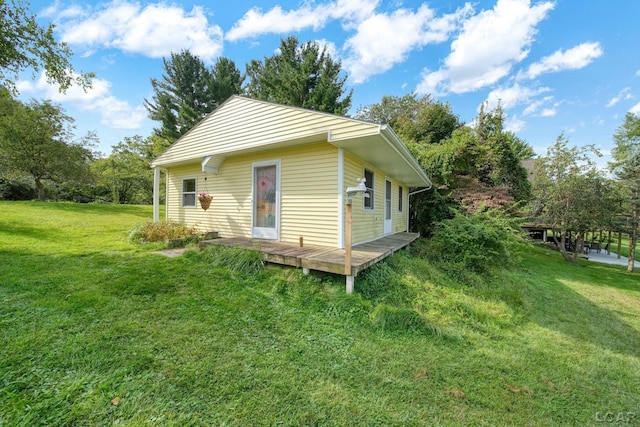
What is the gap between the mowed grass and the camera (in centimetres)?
182

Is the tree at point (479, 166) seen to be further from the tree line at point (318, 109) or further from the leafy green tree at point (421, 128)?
the leafy green tree at point (421, 128)

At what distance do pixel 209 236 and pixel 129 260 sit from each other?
2015 mm

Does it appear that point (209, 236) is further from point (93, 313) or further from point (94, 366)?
point (94, 366)

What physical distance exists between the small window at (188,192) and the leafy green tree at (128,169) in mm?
15171

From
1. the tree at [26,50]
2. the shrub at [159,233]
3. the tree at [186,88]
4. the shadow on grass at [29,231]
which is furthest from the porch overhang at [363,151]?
the tree at [186,88]

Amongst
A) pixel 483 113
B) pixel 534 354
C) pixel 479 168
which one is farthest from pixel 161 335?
pixel 483 113

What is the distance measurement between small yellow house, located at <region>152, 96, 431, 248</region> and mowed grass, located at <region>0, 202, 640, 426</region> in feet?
4.99

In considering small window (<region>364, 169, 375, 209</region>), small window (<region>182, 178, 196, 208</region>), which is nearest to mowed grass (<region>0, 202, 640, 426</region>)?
small window (<region>364, 169, 375, 209</region>)

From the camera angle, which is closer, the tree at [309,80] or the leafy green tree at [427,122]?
the tree at [309,80]

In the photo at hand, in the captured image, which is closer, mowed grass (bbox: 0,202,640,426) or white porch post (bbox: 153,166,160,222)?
mowed grass (bbox: 0,202,640,426)

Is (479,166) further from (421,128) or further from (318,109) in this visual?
(318,109)

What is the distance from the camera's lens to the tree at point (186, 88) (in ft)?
56.3

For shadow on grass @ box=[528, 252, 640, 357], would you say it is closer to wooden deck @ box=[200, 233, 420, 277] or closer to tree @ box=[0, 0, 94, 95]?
wooden deck @ box=[200, 233, 420, 277]

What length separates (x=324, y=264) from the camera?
3893 mm
